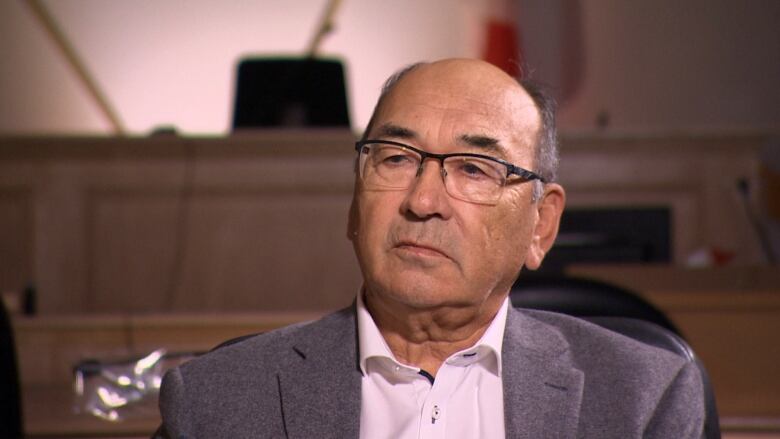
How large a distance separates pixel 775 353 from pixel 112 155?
2.78m

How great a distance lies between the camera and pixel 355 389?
1395 millimetres

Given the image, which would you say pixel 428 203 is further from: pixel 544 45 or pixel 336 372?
pixel 544 45

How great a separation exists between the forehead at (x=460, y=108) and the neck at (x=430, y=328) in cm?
22

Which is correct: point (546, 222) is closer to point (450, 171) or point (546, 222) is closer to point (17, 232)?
point (450, 171)

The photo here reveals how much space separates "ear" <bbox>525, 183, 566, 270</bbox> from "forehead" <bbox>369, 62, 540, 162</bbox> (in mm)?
95

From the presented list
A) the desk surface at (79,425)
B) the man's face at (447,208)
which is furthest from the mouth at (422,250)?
the desk surface at (79,425)

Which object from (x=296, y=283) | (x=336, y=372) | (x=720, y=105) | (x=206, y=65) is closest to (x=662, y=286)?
(x=336, y=372)

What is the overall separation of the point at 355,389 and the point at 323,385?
0.14 feet


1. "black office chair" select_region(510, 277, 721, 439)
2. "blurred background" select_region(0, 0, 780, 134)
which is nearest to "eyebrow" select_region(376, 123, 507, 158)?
"black office chair" select_region(510, 277, 721, 439)

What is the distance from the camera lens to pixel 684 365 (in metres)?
1.44

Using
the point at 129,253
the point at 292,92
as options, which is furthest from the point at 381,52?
the point at 129,253

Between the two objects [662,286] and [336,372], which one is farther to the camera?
[662,286]

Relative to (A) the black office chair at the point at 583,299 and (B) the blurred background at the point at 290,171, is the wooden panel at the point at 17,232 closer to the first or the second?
(B) the blurred background at the point at 290,171

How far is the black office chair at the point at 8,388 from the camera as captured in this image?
67.6 inches
